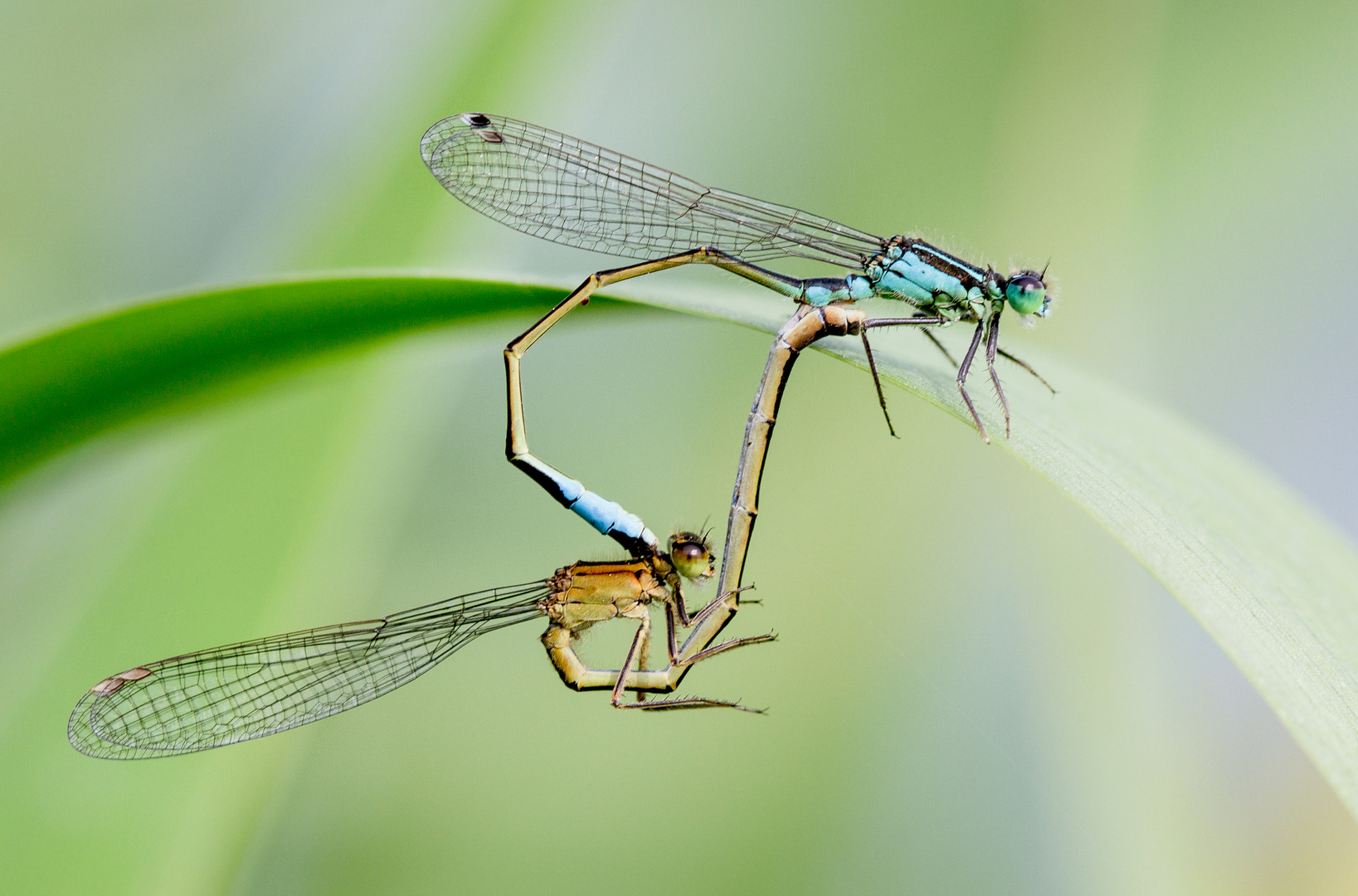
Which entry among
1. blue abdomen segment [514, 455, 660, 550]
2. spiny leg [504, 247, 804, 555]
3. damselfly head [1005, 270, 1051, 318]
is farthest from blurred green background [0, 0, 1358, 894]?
damselfly head [1005, 270, 1051, 318]

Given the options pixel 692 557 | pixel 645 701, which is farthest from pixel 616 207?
pixel 645 701

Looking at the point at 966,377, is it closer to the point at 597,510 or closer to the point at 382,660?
the point at 597,510

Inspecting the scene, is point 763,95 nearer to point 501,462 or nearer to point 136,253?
point 501,462

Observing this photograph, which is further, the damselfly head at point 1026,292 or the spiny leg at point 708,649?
the damselfly head at point 1026,292

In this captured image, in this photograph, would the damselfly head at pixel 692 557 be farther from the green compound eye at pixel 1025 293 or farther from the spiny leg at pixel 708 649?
the green compound eye at pixel 1025 293

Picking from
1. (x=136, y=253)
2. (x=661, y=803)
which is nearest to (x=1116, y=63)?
(x=661, y=803)

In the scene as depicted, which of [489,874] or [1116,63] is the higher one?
[1116,63]

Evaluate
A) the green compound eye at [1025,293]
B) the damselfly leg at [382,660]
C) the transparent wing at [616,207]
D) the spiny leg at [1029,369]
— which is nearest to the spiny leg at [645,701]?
the damselfly leg at [382,660]
